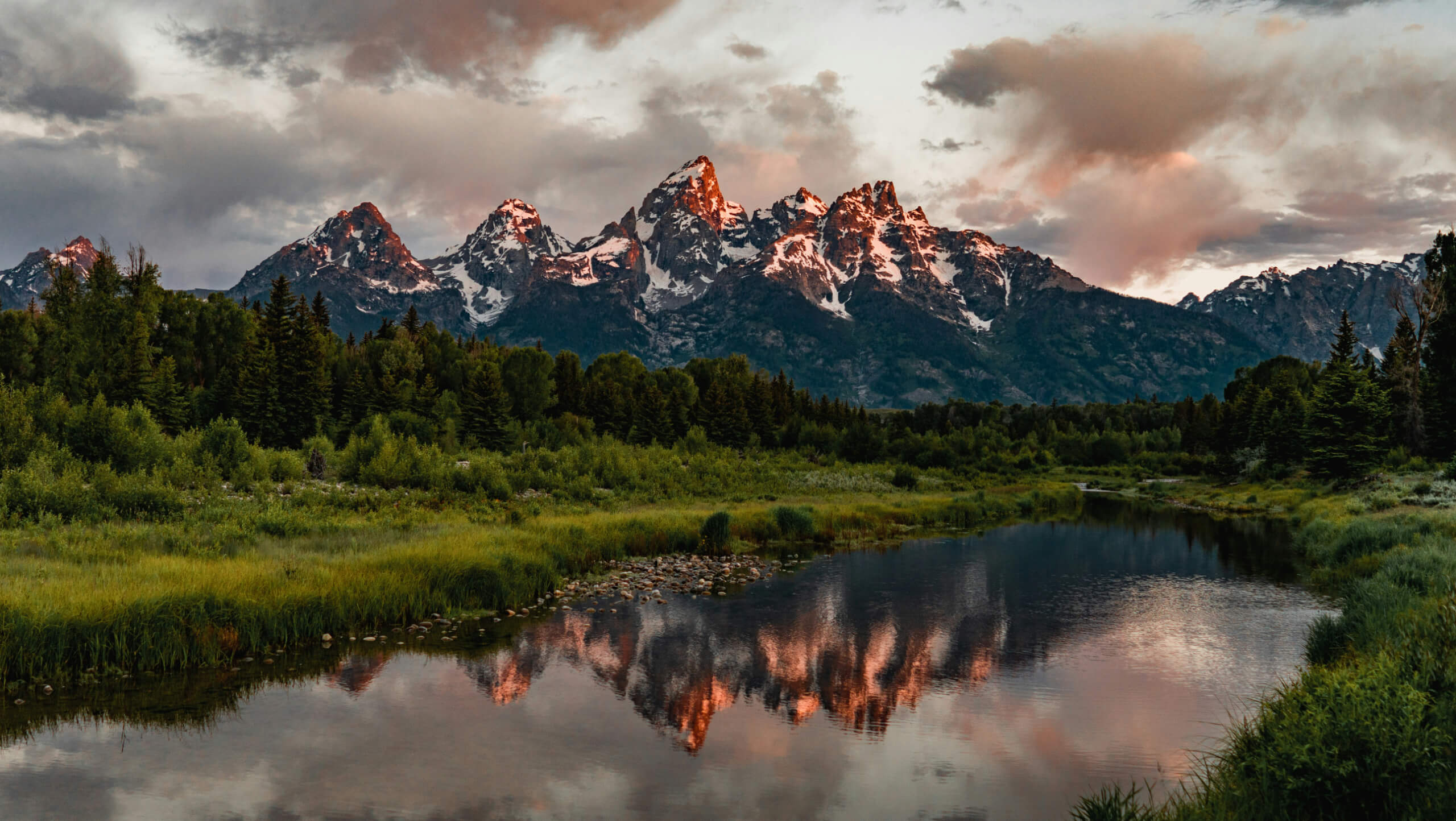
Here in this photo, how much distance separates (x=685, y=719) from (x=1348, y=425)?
66.1 meters

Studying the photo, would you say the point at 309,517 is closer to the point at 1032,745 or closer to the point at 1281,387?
the point at 1032,745

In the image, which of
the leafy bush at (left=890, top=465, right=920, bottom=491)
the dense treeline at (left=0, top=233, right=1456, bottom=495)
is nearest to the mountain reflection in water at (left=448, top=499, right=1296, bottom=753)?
the dense treeline at (left=0, top=233, right=1456, bottom=495)

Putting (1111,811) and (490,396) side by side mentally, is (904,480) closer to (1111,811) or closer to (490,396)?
(490,396)

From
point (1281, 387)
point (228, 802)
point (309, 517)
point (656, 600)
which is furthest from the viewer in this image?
point (1281, 387)

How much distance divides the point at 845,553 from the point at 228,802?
1206 inches

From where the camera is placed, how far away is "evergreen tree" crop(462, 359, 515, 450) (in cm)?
8338

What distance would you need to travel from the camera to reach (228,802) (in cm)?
1273

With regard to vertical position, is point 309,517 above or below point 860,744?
above

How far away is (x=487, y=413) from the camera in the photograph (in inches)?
3307

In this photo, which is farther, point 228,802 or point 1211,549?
point 1211,549

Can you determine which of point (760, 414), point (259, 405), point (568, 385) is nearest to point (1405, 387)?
point (760, 414)

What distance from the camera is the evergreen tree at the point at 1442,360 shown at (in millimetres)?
64500

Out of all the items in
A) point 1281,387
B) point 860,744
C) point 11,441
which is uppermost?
point 1281,387

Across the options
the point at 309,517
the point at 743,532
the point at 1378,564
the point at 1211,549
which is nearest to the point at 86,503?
the point at 309,517
